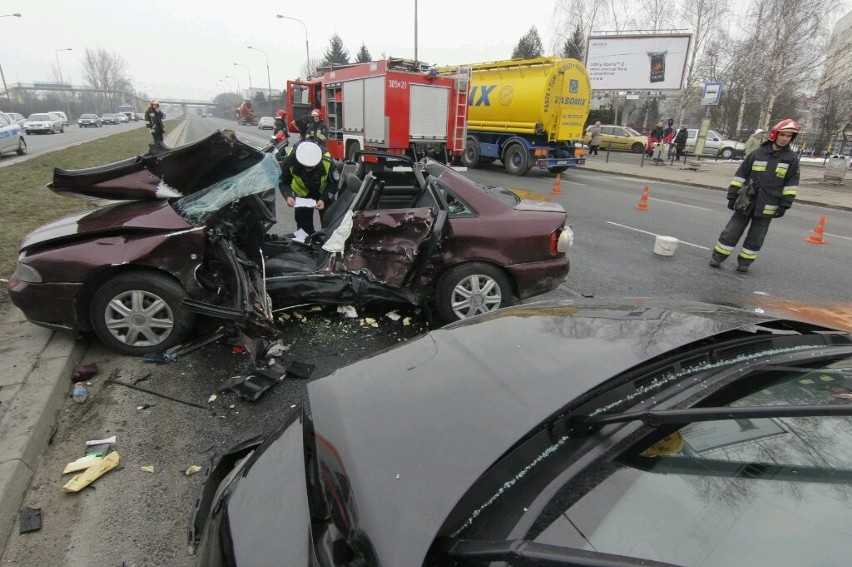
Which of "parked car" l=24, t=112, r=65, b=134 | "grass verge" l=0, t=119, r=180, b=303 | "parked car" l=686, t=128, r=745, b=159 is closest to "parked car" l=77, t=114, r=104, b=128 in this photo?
"parked car" l=24, t=112, r=65, b=134

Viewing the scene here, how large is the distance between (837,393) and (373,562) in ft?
4.16

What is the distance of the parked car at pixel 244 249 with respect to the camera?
3.48m

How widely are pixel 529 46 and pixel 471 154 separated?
4399 cm

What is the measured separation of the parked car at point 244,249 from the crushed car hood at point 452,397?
6.55ft

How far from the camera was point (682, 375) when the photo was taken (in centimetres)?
146

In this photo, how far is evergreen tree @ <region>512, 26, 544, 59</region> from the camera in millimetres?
54375

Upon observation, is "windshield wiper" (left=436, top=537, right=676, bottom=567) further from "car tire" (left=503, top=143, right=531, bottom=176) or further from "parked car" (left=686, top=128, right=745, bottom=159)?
"parked car" (left=686, top=128, right=745, bottom=159)

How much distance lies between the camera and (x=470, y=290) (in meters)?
4.25

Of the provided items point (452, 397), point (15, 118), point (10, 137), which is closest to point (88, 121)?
point (15, 118)

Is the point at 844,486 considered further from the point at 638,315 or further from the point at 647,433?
the point at 638,315

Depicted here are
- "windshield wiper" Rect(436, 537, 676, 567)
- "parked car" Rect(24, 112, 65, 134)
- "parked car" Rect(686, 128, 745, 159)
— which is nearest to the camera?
"windshield wiper" Rect(436, 537, 676, 567)

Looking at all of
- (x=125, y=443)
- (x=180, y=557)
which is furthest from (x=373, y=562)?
(x=125, y=443)

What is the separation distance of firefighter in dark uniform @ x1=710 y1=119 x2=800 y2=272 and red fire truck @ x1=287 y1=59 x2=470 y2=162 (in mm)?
9613

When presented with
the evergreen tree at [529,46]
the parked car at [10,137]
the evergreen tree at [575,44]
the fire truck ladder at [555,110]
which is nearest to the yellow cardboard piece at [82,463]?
the fire truck ladder at [555,110]
